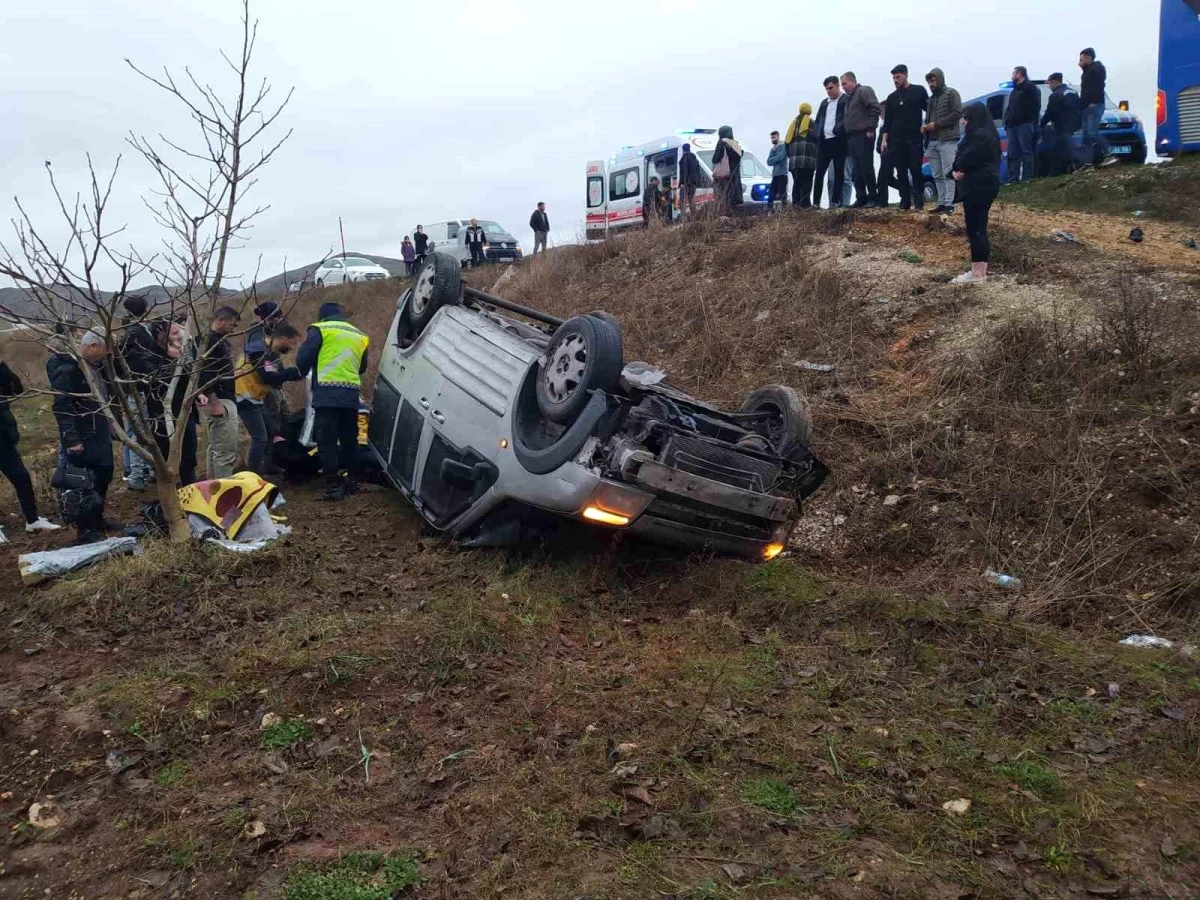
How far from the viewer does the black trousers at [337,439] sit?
6.45m

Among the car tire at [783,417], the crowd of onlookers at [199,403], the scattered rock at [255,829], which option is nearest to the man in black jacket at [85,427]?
the crowd of onlookers at [199,403]

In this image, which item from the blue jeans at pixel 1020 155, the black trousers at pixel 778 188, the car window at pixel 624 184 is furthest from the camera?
the car window at pixel 624 184

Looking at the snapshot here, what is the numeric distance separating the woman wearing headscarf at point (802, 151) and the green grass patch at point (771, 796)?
932 cm

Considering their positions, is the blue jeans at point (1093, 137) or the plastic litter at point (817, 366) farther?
the blue jeans at point (1093, 137)

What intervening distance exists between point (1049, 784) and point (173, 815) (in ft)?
8.97

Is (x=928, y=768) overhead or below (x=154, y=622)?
below

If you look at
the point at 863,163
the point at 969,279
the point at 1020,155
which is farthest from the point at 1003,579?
the point at 1020,155

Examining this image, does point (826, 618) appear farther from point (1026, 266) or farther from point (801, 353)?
point (1026, 266)

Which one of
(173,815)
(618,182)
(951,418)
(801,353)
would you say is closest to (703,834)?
(173,815)

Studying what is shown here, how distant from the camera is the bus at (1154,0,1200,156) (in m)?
10.8

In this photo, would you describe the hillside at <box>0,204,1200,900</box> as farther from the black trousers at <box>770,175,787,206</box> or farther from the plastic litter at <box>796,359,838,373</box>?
the black trousers at <box>770,175,787,206</box>

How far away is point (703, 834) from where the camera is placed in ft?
8.30

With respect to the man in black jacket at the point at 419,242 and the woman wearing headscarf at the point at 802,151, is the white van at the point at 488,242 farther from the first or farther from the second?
the woman wearing headscarf at the point at 802,151

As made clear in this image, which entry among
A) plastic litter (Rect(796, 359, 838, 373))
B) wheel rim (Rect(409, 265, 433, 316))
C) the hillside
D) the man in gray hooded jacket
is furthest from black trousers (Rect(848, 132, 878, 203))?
wheel rim (Rect(409, 265, 433, 316))
